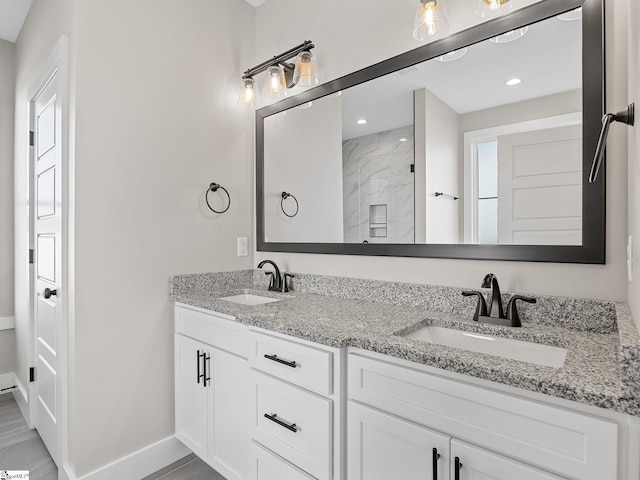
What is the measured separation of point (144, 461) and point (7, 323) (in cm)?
187

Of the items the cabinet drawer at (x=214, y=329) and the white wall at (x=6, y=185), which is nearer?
the cabinet drawer at (x=214, y=329)

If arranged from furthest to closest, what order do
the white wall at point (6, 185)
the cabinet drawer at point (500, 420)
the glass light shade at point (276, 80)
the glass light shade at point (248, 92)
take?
the white wall at point (6, 185)
the glass light shade at point (248, 92)
the glass light shade at point (276, 80)
the cabinet drawer at point (500, 420)

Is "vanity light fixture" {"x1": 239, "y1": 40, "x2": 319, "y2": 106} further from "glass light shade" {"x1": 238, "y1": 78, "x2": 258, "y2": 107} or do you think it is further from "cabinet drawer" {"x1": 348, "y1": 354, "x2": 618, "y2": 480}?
"cabinet drawer" {"x1": 348, "y1": 354, "x2": 618, "y2": 480}

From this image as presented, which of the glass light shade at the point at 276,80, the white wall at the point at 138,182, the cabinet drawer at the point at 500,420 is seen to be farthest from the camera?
the glass light shade at the point at 276,80

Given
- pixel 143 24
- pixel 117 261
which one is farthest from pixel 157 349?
pixel 143 24

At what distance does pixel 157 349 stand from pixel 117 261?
1.73ft

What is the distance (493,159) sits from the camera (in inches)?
56.9

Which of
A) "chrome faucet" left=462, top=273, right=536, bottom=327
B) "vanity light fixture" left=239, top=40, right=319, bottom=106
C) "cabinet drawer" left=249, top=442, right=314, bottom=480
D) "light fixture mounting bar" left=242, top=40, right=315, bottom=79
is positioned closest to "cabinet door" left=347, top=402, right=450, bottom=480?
"cabinet drawer" left=249, top=442, right=314, bottom=480

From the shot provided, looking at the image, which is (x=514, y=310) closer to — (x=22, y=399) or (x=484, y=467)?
(x=484, y=467)

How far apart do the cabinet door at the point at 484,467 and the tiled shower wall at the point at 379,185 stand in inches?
37.3

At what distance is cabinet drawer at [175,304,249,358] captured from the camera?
1.58 m

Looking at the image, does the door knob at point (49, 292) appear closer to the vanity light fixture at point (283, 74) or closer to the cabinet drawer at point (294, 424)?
the cabinet drawer at point (294, 424)

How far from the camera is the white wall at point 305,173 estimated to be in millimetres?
2016

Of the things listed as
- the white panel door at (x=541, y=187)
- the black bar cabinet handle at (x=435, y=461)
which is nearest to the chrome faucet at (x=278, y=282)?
the white panel door at (x=541, y=187)
